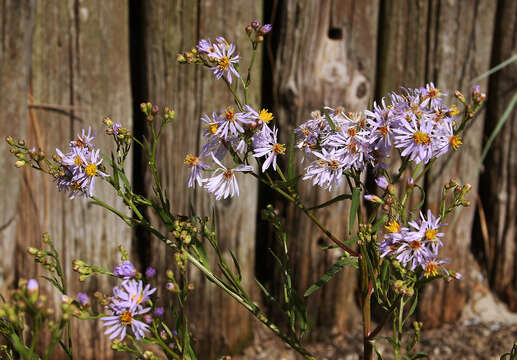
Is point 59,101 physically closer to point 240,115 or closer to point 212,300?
point 212,300

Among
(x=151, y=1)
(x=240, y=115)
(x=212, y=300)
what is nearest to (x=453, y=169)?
(x=212, y=300)

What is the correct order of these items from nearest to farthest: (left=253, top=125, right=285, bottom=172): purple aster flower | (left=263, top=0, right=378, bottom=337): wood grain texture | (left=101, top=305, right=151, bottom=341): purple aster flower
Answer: (left=101, top=305, right=151, bottom=341): purple aster flower → (left=253, top=125, right=285, bottom=172): purple aster flower → (left=263, top=0, right=378, bottom=337): wood grain texture

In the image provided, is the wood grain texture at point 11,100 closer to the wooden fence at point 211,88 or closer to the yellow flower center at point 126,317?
the wooden fence at point 211,88

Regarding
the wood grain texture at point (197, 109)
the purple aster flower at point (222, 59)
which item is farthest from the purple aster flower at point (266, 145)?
the wood grain texture at point (197, 109)

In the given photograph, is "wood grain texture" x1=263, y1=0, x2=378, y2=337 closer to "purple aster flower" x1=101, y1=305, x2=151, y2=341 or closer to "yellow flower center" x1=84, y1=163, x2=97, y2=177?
"yellow flower center" x1=84, y1=163, x2=97, y2=177

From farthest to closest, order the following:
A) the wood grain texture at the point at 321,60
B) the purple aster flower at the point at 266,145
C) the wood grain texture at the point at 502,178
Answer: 1. the wood grain texture at the point at 502,178
2. the wood grain texture at the point at 321,60
3. the purple aster flower at the point at 266,145

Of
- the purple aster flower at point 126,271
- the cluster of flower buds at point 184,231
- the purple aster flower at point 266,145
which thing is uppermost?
Answer: the purple aster flower at point 266,145

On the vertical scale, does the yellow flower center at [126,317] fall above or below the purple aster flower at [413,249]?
below

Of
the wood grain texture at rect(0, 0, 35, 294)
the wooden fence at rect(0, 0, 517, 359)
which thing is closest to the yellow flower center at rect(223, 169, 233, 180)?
the wooden fence at rect(0, 0, 517, 359)

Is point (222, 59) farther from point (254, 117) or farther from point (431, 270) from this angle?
point (431, 270)
